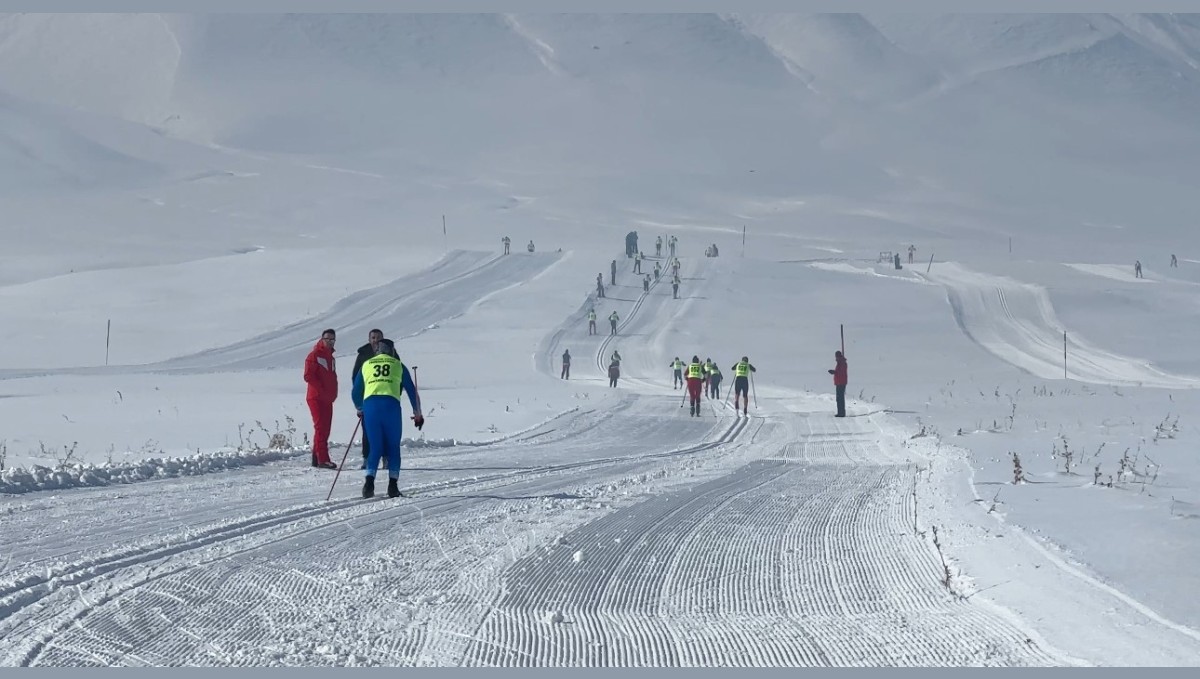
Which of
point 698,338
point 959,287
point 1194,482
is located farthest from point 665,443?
point 959,287

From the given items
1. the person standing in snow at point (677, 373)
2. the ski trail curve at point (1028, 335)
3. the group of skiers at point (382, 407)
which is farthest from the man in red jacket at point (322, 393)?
the ski trail curve at point (1028, 335)

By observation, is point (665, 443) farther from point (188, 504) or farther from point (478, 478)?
point (188, 504)

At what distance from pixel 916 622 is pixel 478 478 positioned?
23.8 ft

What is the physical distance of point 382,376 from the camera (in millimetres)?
12320

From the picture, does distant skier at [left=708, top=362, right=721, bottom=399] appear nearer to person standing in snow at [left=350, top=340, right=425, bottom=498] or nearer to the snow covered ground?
the snow covered ground

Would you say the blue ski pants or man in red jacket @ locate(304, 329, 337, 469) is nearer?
the blue ski pants

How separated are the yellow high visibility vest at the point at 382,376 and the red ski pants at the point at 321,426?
2.92 metres

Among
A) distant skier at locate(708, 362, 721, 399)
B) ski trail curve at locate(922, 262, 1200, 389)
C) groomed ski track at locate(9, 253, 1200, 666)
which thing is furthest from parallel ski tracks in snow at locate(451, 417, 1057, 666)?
ski trail curve at locate(922, 262, 1200, 389)

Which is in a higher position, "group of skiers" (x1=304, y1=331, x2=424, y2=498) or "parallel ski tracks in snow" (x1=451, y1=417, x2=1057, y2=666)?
"group of skiers" (x1=304, y1=331, x2=424, y2=498)

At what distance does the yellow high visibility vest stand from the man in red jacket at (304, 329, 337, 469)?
291 cm

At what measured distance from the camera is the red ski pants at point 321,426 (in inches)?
599

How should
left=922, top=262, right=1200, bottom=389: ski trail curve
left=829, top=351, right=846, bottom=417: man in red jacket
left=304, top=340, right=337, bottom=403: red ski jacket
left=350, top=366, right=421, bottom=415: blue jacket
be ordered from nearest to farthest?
left=350, top=366, right=421, bottom=415: blue jacket
left=304, top=340, right=337, bottom=403: red ski jacket
left=829, top=351, right=846, bottom=417: man in red jacket
left=922, top=262, right=1200, bottom=389: ski trail curve

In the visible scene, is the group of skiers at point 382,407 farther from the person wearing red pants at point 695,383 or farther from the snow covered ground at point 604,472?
the person wearing red pants at point 695,383

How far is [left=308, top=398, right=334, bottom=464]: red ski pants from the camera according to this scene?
1520 centimetres
